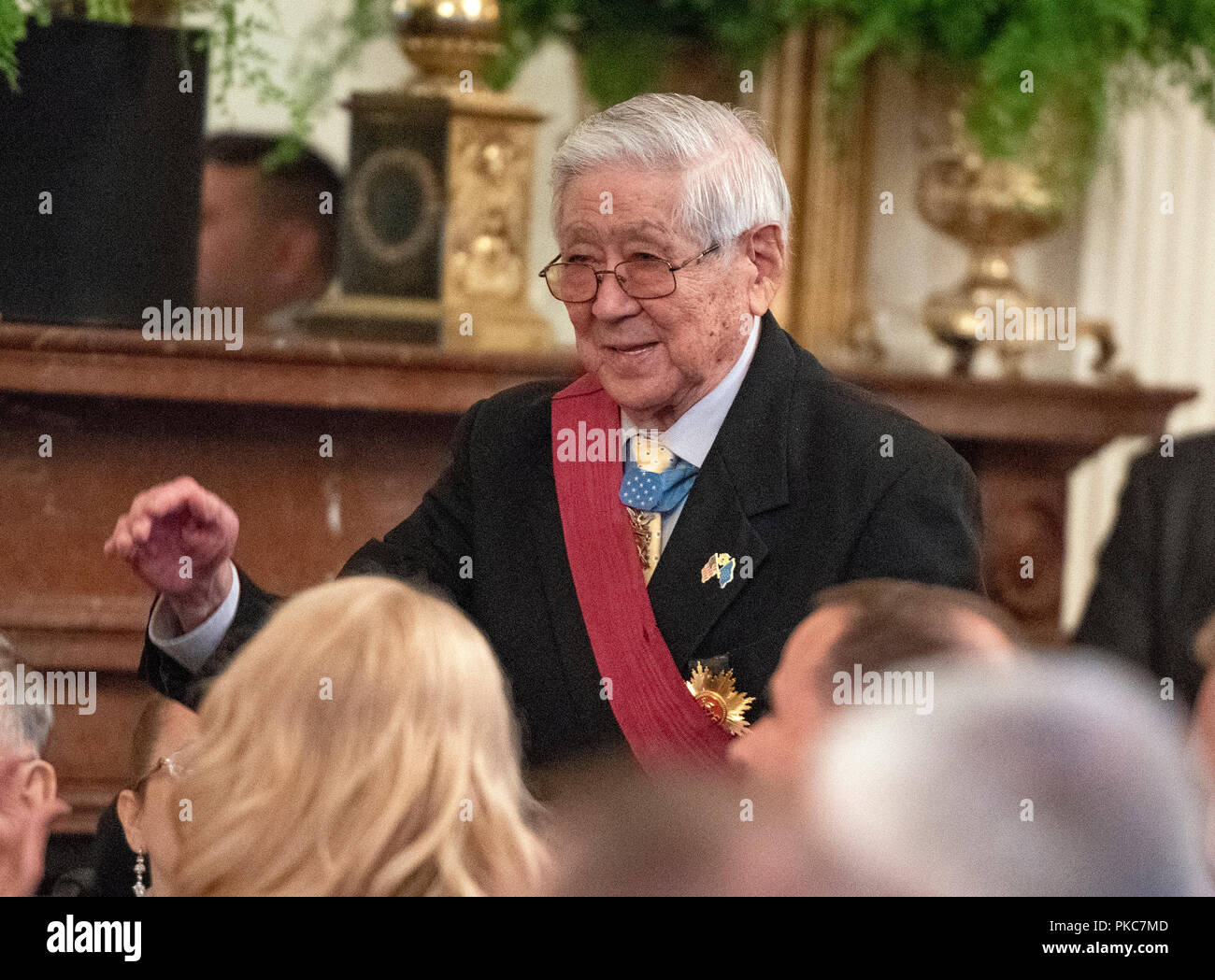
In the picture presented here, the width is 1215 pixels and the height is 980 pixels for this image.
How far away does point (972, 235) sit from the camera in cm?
230

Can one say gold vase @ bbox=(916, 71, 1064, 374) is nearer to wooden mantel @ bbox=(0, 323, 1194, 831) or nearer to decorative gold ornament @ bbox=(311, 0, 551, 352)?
wooden mantel @ bbox=(0, 323, 1194, 831)

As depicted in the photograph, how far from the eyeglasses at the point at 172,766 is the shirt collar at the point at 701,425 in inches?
19.7

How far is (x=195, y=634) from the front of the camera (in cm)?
138

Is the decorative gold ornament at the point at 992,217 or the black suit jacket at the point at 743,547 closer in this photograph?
the black suit jacket at the point at 743,547

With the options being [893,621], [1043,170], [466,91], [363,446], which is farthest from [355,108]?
[893,621]

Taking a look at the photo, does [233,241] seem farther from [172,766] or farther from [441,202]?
[172,766]

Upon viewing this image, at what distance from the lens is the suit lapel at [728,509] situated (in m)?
1.41

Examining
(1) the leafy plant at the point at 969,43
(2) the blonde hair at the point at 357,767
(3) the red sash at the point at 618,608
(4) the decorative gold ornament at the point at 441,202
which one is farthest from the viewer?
(1) the leafy plant at the point at 969,43

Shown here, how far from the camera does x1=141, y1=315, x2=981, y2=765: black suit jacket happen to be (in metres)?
1.39

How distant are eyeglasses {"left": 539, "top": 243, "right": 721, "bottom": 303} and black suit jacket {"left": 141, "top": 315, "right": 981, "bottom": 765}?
15 cm

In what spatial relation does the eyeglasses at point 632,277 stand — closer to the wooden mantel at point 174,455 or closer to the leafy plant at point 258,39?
the wooden mantel at point 174,455

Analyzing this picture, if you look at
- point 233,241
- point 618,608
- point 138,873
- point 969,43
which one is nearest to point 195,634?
point 138,873

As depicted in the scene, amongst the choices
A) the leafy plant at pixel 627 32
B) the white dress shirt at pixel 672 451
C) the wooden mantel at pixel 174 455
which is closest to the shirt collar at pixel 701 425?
the white dress shirt at pixel 672 451
